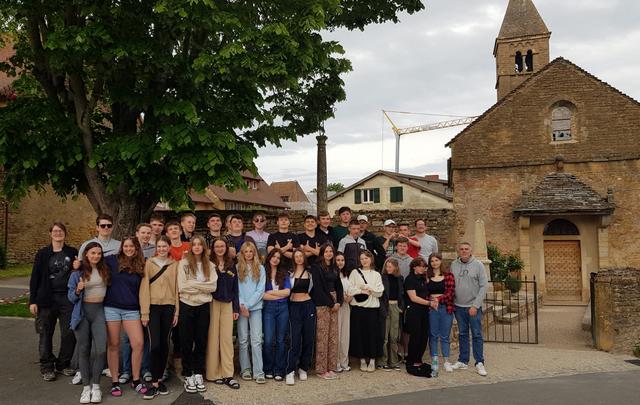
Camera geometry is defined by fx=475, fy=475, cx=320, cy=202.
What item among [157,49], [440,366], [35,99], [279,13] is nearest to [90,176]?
[35,99]

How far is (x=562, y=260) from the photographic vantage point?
1870 centimetres

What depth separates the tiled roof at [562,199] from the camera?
57.4ft

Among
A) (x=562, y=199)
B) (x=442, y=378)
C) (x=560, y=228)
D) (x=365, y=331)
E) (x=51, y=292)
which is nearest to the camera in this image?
(x=51, y=292)

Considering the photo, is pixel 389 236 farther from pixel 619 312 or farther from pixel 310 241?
pixel 619 312

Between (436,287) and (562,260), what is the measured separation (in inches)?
562

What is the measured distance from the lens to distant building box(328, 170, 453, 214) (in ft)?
117

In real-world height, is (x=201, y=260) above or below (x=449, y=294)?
above

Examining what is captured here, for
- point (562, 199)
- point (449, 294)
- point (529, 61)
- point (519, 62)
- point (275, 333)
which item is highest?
point (519, 62)

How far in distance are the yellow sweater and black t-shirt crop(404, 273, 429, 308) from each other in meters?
3.24

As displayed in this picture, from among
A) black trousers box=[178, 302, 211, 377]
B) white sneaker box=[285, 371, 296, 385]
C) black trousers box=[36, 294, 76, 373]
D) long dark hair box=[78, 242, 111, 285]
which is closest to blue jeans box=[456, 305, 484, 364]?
white sneaker box=[285, 371, 296, 385]

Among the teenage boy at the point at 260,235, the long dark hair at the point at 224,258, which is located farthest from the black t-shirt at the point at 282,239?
the long dark hair at the point at 224,258

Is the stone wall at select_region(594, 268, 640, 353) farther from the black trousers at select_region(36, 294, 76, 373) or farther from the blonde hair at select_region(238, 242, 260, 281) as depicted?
the black trousers at select_region(36, 294, 76, 373)

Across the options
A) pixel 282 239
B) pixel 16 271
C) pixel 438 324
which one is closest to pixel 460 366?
pixel 438 324

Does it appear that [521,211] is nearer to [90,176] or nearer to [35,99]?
[90,176]
